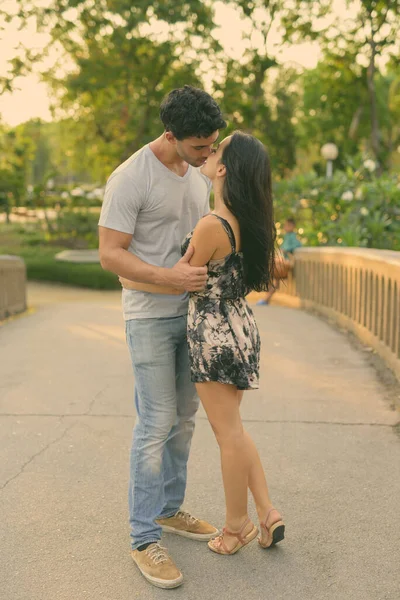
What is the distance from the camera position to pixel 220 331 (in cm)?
345

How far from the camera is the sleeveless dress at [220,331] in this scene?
3.42 metres

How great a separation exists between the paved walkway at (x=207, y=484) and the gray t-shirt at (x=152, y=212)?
1051 millimetres

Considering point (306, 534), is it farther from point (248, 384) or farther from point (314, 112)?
point (314, 112)

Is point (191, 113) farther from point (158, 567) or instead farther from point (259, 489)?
point (158, 567)

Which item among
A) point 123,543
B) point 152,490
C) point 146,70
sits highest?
point 146,70

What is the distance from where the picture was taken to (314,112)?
55281 millimetres

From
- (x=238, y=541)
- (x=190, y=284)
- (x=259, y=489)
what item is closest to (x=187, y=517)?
(x=238, y=541)

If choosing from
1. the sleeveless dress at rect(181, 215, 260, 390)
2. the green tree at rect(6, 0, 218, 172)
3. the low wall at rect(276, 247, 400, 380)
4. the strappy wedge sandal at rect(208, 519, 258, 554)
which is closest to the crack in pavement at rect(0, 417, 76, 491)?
the strappy wedge sandal at rect(208, 519, 258, 554)

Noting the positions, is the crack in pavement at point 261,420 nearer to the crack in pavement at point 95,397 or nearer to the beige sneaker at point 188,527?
the crack in pavement at point 95,397

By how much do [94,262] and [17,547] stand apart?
23937 mm

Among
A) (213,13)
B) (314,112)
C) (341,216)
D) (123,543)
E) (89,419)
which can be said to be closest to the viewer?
(123,543)

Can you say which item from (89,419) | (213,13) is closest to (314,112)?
(213,13)

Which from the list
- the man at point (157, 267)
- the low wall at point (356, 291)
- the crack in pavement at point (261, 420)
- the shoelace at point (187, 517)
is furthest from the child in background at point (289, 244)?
the man at point (157, 267)

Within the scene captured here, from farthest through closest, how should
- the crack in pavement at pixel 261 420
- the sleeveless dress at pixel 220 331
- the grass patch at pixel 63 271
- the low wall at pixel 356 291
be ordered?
1. the grass patch at pixel 63 271
2. the low wall at pixel 356 291
3. the crack in pavement at pixel 261 420
4. the sleeveless dress at pixel 220 331
